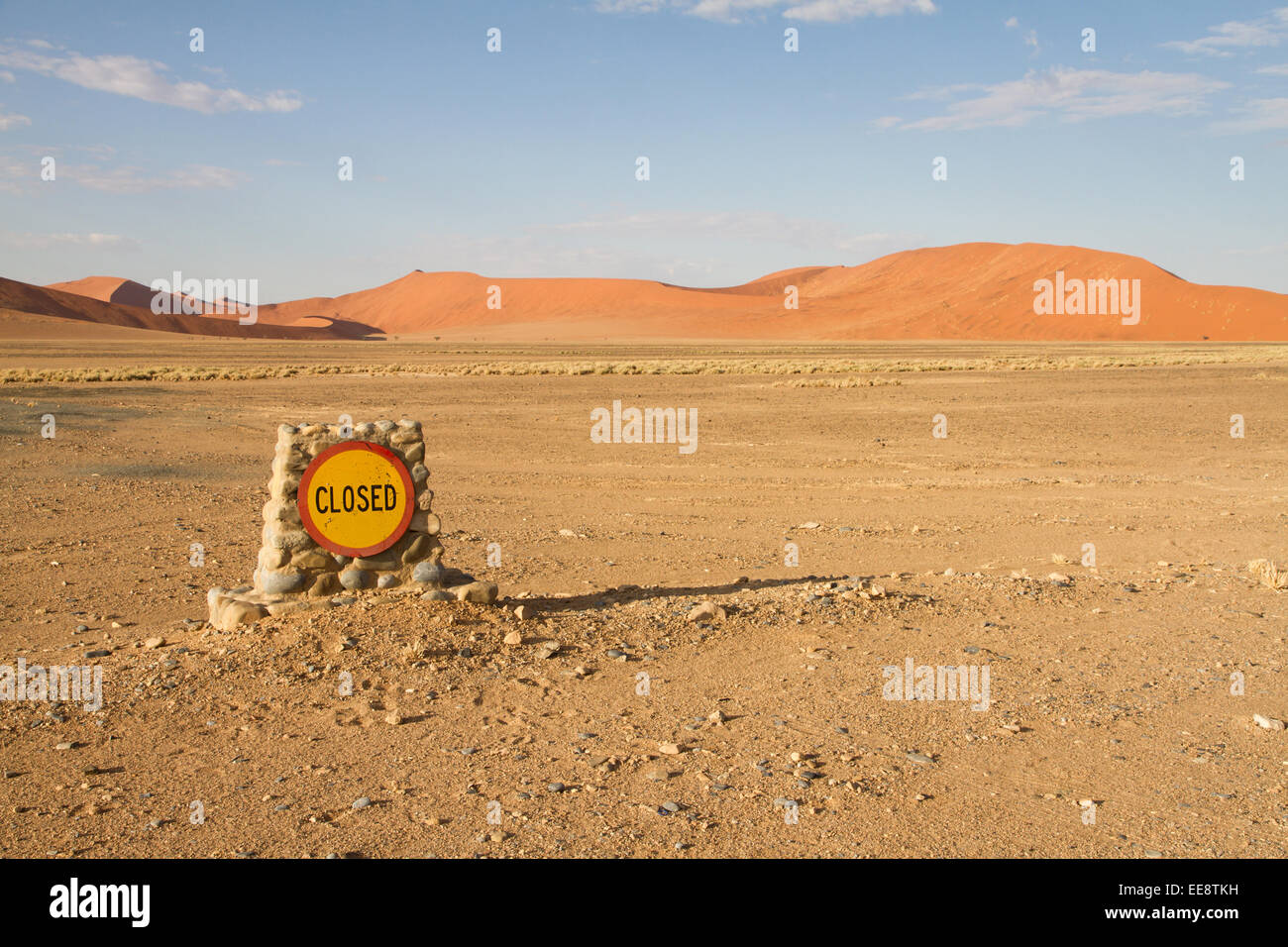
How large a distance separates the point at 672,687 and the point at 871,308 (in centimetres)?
12554

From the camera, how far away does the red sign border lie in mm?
6742

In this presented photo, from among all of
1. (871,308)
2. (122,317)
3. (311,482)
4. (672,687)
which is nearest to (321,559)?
(311,482)

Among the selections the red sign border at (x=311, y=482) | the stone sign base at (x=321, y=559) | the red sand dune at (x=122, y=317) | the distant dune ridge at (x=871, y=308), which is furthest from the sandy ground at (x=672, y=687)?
the red sand dune at (x=122, y=317)

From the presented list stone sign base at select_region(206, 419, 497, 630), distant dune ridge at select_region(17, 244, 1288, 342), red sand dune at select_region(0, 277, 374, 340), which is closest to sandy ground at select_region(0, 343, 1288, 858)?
stone sign base at select_region(206, 419, 497, 630)

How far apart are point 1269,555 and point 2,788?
35.8 feet

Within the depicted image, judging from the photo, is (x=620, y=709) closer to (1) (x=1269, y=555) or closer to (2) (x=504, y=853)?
(2) (x=504, y=853)

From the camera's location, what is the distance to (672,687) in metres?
6.00

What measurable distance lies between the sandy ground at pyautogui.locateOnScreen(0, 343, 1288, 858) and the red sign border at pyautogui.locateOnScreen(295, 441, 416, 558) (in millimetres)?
376

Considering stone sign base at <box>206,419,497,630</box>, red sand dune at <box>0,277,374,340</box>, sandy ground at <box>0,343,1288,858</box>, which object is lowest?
sandy ground at <box>0,343,1288,858</box>

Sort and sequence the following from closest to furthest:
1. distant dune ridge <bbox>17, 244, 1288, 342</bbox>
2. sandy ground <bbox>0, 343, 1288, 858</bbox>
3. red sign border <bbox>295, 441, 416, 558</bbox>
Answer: sandy ground <bbox>0, 343, 1288, 858</bbox> < red sign border <bbox>295, 441, 416, 558</bbox> < distant dune ridge <bbox>17, 244, 1288, 342</bbox>

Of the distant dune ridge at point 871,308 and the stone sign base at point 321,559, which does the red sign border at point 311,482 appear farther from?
the distant dune ridge at point 871,308

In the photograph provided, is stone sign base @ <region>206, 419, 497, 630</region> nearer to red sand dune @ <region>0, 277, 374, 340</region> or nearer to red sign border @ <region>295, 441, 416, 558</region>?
red sign border @ <region>295, 441, 416, 558</region>

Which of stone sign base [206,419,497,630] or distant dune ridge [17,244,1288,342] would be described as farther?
distant dune ridge [17,244,1288,342]

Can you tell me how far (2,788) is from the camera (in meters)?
4.69
